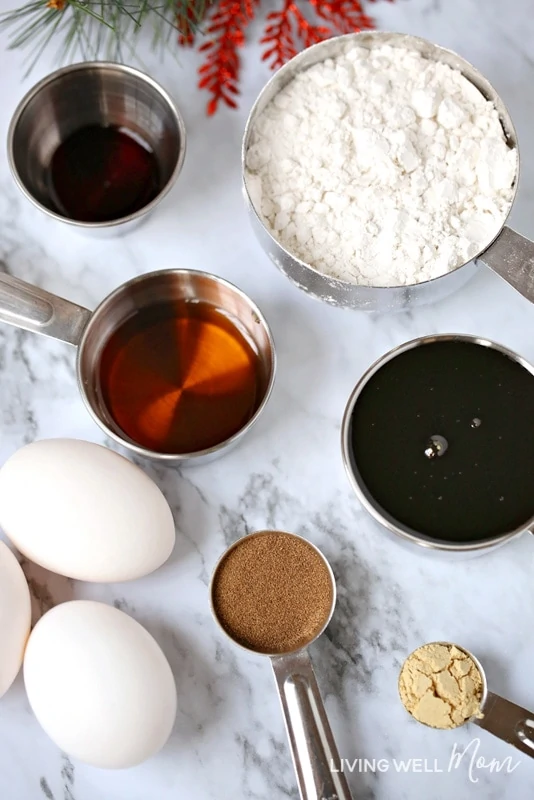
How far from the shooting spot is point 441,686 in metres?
0.92

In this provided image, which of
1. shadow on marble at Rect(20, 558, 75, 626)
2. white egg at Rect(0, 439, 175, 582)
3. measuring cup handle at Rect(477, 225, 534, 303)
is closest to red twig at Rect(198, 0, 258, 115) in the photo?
measuring cup handle at Rect(477, 225, 534, 303)

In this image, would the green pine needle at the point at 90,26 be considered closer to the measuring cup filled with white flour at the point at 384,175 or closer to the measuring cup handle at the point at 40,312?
the measuring cup filled with white flour at the point at 384,175

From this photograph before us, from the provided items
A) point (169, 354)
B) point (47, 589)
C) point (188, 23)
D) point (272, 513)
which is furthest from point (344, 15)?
point (47, 589)

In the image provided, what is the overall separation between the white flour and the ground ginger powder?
1.32 feet

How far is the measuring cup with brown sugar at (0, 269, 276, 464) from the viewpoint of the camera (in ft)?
3.14

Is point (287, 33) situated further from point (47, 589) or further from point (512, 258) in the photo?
point (47, 589)

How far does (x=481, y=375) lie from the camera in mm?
963

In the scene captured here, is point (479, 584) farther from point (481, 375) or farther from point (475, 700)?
point (481, 375)

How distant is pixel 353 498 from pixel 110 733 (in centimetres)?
36

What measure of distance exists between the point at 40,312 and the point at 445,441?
46 centimetres

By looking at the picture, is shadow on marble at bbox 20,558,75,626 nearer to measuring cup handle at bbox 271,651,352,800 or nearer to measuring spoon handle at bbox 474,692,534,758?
measuring cup handle at bbox 271,651,352,800

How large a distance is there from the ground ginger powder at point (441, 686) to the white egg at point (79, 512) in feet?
1.00

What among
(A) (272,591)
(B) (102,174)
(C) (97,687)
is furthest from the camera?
(B) (102,174)

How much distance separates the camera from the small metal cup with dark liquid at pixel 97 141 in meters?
1.01
